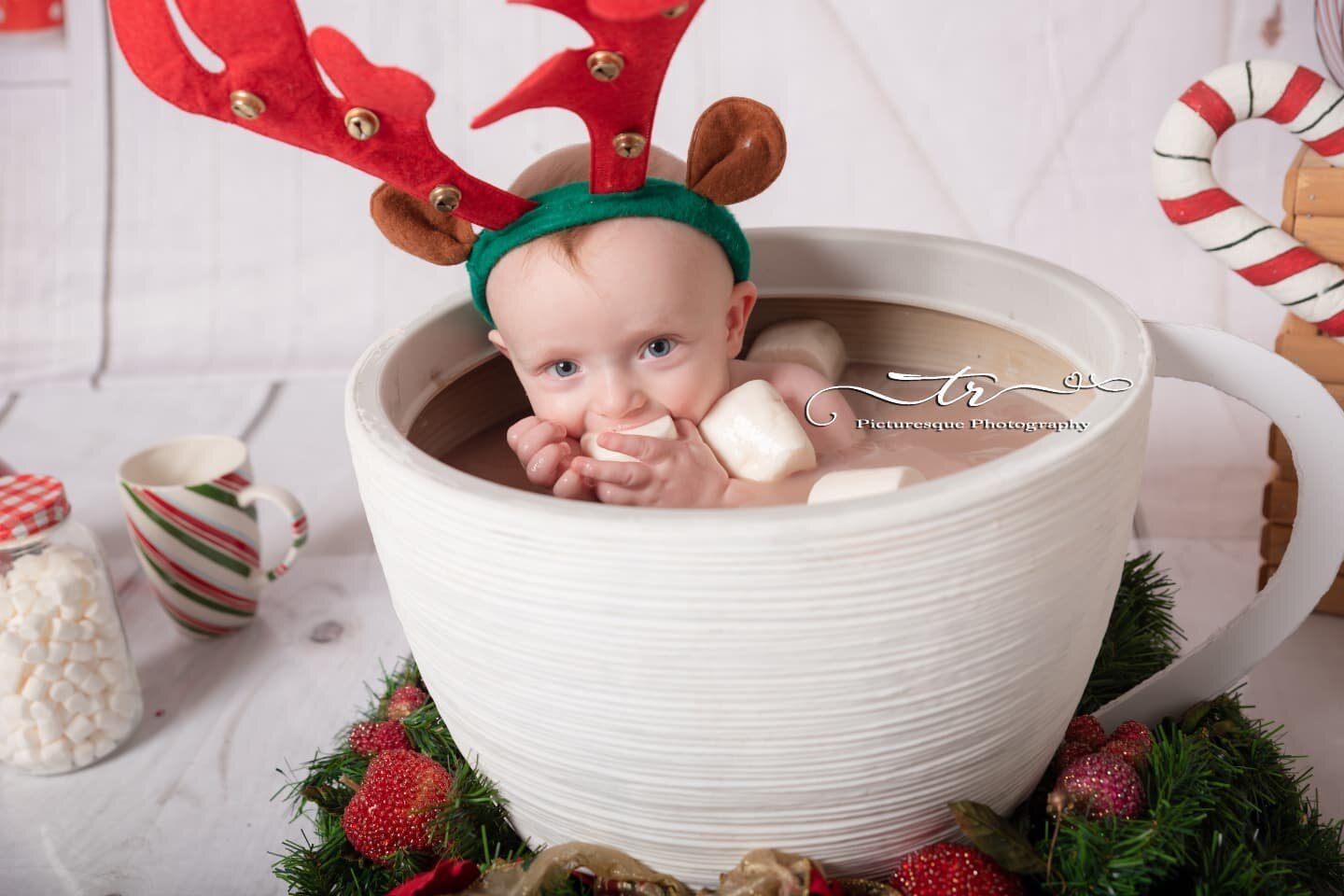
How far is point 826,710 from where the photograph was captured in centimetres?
75

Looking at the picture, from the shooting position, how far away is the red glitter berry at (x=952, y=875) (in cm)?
82

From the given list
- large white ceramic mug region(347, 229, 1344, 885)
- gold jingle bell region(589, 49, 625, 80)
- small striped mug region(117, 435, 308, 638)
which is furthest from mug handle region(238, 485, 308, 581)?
gold jingle bell region(589, 49, 625, 80)

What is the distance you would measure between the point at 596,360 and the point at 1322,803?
68 cm

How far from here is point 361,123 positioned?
82cm

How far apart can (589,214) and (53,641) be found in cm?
65

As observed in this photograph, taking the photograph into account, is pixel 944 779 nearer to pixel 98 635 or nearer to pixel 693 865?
→ pixel 693 865

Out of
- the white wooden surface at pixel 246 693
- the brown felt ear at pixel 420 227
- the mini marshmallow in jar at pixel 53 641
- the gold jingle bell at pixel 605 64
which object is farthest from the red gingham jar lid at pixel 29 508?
the gold jingle bell at pixel 605 64

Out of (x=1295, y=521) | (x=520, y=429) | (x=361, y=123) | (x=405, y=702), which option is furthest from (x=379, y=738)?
(x=1295, y=521)

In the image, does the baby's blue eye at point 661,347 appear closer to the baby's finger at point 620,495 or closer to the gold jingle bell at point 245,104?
the baby's finger at point 620,495

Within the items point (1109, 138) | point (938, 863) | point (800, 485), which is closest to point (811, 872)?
point (938, 863)

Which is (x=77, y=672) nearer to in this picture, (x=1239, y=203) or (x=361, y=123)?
(x=361, y=123)

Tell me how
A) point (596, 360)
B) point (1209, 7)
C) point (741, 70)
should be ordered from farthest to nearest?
point (741, 70), point (1209, 7), point (596, 360)

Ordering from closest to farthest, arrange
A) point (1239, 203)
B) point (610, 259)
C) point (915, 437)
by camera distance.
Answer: point (610, 259)
point (915, 437)
point (1239, 203)

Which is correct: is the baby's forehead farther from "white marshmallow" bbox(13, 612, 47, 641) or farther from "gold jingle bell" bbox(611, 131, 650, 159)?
"white marshmallow" bbox(13, 612, 47, 641)
